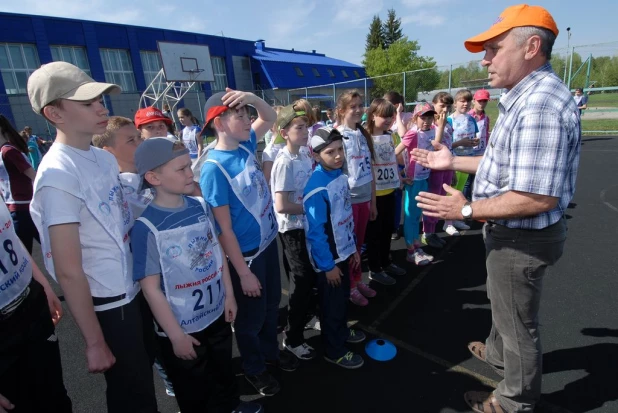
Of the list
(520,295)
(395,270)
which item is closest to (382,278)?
(395,270)

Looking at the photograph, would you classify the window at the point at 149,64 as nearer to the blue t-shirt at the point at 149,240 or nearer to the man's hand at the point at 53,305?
the man's hand at the point at 53,305

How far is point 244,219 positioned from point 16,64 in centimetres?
2509

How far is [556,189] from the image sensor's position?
1668 mm

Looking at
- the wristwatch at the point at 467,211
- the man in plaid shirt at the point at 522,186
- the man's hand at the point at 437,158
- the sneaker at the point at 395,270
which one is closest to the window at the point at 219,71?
the sneaker at the point at 395,270

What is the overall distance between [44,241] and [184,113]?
302 inches

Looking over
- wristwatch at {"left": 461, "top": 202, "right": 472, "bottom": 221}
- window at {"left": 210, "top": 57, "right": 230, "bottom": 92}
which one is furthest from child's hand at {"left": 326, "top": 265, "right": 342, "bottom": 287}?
window at {"left": 210, "top": 57, "right": 230, "bottom": 92}

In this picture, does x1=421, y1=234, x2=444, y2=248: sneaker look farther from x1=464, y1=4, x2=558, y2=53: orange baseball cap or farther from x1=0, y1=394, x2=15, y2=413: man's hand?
x1=0, y1=394, x2=15, y2=413: man's hand

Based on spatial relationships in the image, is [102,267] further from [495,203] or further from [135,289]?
[495,203]

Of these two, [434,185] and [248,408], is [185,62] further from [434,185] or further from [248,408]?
[248,408]

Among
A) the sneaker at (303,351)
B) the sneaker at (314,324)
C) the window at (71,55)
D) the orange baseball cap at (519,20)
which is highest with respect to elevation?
the window at (71,55)

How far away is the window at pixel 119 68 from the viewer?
23631mm

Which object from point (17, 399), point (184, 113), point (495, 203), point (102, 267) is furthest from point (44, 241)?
point (184, 113)

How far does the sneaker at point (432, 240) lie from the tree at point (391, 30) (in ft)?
208

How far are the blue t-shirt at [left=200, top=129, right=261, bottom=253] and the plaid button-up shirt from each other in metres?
1.55
